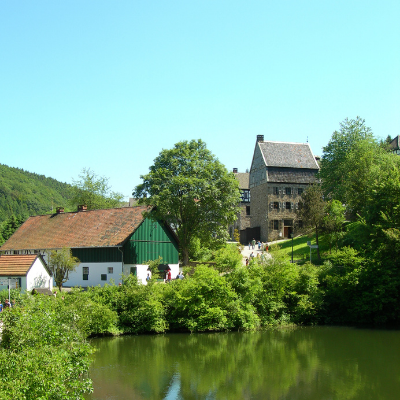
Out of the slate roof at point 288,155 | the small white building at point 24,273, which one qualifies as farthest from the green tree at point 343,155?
the small white building at point 24,273

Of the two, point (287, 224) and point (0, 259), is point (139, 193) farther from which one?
point (287, 224)

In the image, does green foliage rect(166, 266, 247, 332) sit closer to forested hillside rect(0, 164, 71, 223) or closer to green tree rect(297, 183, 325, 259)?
green tree rect(297, 183, 325, 259)

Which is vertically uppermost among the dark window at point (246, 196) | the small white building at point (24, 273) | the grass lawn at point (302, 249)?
the dark window at point (246, 196)

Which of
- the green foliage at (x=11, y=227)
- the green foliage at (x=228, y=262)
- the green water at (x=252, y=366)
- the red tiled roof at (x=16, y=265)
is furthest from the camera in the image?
the green foliage at (x=11, y=227)

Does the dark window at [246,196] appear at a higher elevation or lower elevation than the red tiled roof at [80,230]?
higher

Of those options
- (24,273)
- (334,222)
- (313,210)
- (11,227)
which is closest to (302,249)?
(313,210)

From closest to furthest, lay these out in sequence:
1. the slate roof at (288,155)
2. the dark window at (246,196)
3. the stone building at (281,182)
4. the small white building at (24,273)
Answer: the small white building at (24,273) → the stone building at (281,182) → the slate roof at (288,155) → the dark window at (246,196)

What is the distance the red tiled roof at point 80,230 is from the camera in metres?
40.5

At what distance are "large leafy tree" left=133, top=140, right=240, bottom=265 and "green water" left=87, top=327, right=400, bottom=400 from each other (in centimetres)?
1327

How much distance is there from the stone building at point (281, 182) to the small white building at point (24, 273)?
36392 millimetres

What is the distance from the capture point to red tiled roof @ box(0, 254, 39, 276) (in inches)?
1253

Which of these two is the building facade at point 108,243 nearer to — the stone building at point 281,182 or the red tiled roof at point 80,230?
the red tiled roof at point 80,230

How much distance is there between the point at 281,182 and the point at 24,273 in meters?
39.6

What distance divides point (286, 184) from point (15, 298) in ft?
144
